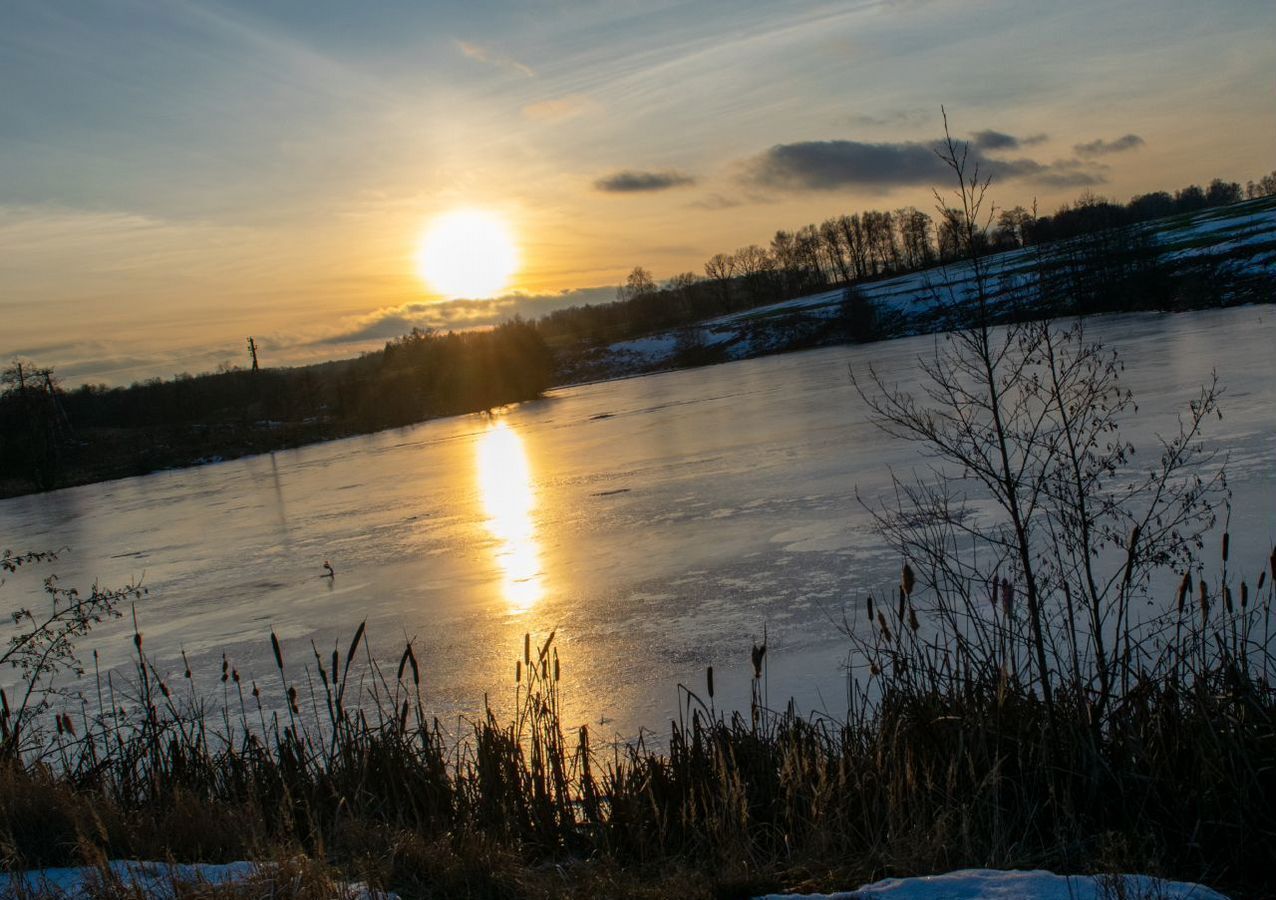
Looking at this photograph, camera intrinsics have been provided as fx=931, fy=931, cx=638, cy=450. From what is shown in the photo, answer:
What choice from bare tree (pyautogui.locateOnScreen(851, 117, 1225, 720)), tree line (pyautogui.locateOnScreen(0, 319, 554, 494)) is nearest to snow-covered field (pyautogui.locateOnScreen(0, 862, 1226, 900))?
bare tree (pyautogui.locateOnScreen(851, 117, 1225, 720))

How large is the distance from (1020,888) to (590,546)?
8.75 m

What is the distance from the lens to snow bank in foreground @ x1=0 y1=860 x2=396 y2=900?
9.04 ft

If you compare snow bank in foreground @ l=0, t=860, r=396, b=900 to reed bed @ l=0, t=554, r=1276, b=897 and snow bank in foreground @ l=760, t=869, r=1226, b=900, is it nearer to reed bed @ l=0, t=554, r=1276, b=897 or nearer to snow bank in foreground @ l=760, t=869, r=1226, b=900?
reed bed @ l=0, t=554, r=1276, b=897

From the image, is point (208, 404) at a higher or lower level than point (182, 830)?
higher

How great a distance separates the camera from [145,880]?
2.87 metres

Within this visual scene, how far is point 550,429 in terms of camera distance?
28.9 metres

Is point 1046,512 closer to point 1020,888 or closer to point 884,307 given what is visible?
point 1020,888

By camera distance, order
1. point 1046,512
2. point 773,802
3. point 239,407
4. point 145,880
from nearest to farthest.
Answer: point 145,880 < point 773,802 < point 1046,512 < point 239,407

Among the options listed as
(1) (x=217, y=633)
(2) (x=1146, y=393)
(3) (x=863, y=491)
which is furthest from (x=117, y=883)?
(2) (x=1146, y=393)

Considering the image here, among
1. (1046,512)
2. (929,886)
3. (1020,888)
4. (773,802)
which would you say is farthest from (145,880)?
(1046,512)

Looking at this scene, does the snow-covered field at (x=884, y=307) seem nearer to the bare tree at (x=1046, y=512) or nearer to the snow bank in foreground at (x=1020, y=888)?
the bare tree at (x=1046, y=512)

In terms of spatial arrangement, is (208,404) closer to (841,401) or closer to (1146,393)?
(841,401)

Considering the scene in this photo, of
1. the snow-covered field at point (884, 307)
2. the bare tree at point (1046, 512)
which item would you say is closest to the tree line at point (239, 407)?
the snow-covered field at point (884, 307)

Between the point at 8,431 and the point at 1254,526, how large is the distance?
4429 cm
